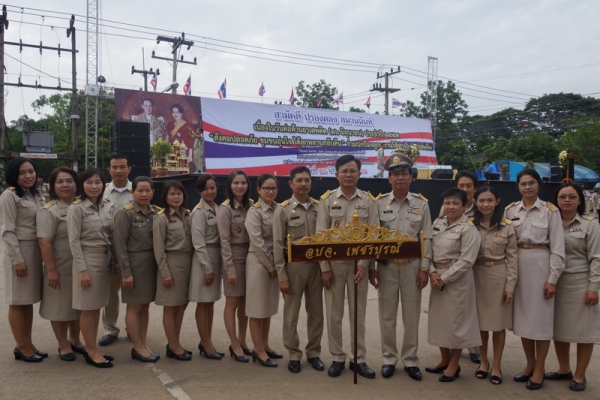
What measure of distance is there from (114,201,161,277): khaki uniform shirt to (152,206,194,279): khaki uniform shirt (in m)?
0.09

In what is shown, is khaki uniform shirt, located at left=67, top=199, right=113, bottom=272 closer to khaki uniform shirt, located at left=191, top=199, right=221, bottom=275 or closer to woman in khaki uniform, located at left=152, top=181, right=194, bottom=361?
woman in khaki uniform, located at left=152, top=181, right=194, bottom=361

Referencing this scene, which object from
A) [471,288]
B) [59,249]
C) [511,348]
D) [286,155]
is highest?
[286,155]

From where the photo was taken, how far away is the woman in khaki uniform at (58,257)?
387 centimetres

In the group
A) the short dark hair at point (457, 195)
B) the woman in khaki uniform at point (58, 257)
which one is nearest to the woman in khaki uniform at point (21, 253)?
the woman in khaki uniform at point (58, 257)

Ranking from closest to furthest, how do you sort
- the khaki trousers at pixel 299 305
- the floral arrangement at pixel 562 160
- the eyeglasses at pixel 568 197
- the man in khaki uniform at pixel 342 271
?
→ the eyeglasses at pixel 568 197, the man in khaki uniform at pixel 342 271, the khaki trousers at pixel 299 305, the floral arrangement at pixel 562 160

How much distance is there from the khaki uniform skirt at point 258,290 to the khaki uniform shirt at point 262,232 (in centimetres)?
6

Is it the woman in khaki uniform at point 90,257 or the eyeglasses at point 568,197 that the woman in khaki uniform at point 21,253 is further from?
the eyeglasses at point 568,197

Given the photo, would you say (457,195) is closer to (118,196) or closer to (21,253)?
(118,196)

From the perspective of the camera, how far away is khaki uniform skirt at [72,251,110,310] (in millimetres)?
3834

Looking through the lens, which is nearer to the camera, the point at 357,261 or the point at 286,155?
the point at 357,261

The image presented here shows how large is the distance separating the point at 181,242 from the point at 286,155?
45.3ft

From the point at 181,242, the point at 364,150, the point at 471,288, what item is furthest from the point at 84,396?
the point at 364,150

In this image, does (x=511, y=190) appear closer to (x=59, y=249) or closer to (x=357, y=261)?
(x=357, y=261)

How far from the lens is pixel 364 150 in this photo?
775 inches
